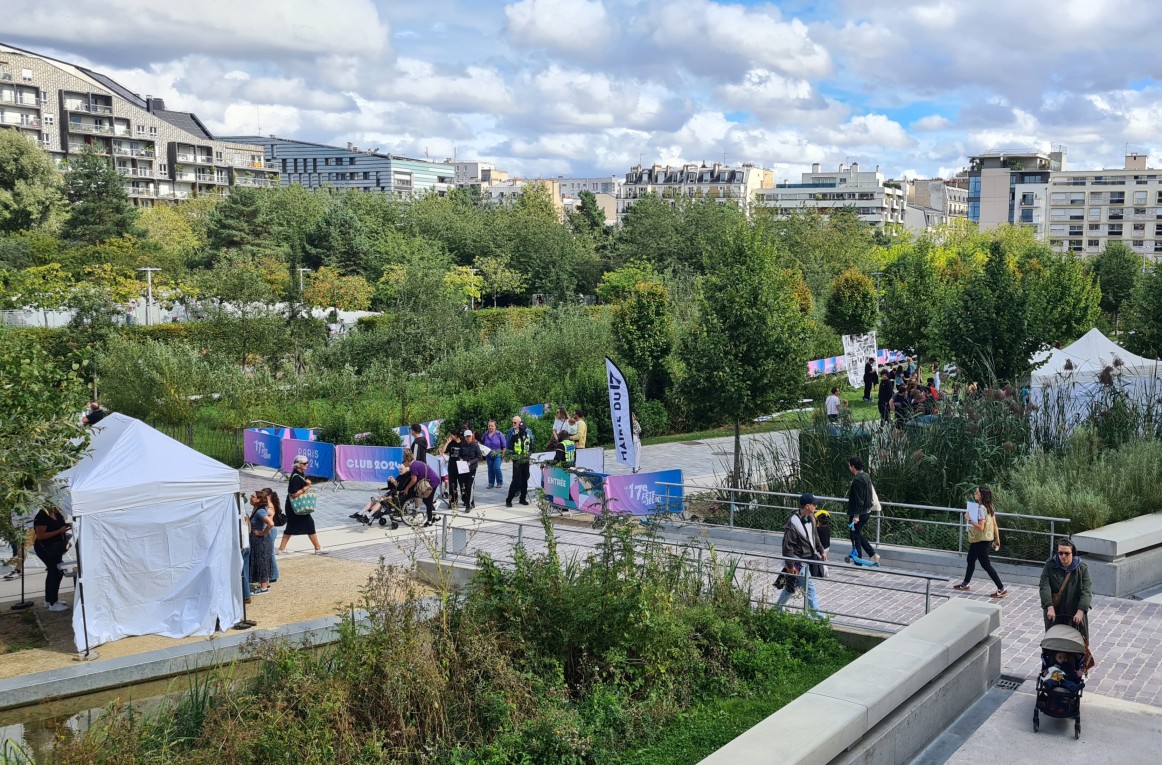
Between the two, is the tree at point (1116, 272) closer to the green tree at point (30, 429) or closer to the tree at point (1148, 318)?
the tree at point (1148, 318)

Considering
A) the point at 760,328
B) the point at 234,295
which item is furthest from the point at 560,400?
the point at 234,295

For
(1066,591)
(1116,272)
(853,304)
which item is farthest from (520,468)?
(1116,272)

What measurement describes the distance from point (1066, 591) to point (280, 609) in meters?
8.37

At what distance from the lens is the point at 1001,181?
133 metres

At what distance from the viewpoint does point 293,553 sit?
48.0 ft

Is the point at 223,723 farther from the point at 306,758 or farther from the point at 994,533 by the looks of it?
the point at 994,533

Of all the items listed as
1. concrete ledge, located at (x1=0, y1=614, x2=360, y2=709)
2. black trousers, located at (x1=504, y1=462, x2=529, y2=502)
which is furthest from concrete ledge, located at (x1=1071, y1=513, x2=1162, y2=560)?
black trousers, located at (x1=504, y1=462, x2=529, y2=502)

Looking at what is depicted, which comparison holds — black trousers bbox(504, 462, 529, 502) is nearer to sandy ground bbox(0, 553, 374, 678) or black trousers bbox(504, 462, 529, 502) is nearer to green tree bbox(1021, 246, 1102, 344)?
sandy ground bbox(0, 553, 374, 678)

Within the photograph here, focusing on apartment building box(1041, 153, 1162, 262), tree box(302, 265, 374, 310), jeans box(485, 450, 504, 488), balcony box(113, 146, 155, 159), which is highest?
balcony box(113, 146, 155, 159)

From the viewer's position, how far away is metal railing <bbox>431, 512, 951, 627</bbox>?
9875 mm

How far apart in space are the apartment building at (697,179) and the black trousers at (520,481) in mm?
145534

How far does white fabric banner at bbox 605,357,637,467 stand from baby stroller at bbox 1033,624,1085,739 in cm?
1010

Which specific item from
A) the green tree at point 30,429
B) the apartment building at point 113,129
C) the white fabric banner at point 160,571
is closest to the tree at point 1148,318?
the white fabric banner at point 160,571

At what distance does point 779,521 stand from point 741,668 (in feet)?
21.6
